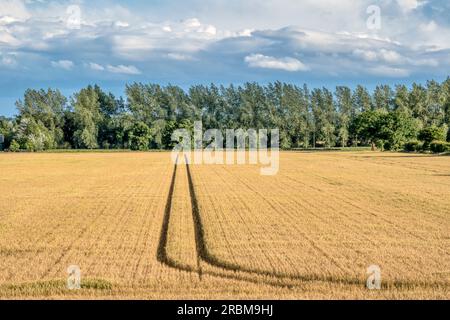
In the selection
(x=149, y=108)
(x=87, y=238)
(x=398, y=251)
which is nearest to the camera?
(x=398, y=251)

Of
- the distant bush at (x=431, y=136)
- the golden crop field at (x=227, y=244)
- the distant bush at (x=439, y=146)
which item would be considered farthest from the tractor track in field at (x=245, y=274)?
the distant bush at (x=431, y=136)

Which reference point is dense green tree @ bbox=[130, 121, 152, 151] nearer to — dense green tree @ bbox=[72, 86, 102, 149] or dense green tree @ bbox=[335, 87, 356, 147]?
dense green tree @ bbox=[72, 86, 102, 149]

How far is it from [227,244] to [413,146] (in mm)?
104005

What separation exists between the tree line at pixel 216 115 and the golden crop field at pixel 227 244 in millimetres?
101501

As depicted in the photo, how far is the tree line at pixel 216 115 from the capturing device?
141 meters

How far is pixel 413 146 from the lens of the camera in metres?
114

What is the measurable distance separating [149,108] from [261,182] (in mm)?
127832

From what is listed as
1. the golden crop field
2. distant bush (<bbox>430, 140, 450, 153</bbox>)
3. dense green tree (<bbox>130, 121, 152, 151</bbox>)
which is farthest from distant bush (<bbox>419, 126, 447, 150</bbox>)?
the golden crop field

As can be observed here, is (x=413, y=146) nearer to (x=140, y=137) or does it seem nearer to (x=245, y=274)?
(x=140, y=137)

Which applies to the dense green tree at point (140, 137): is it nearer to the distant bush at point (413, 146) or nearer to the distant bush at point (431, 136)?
the distant bush at point (413, 146)

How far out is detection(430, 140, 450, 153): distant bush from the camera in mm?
100387
